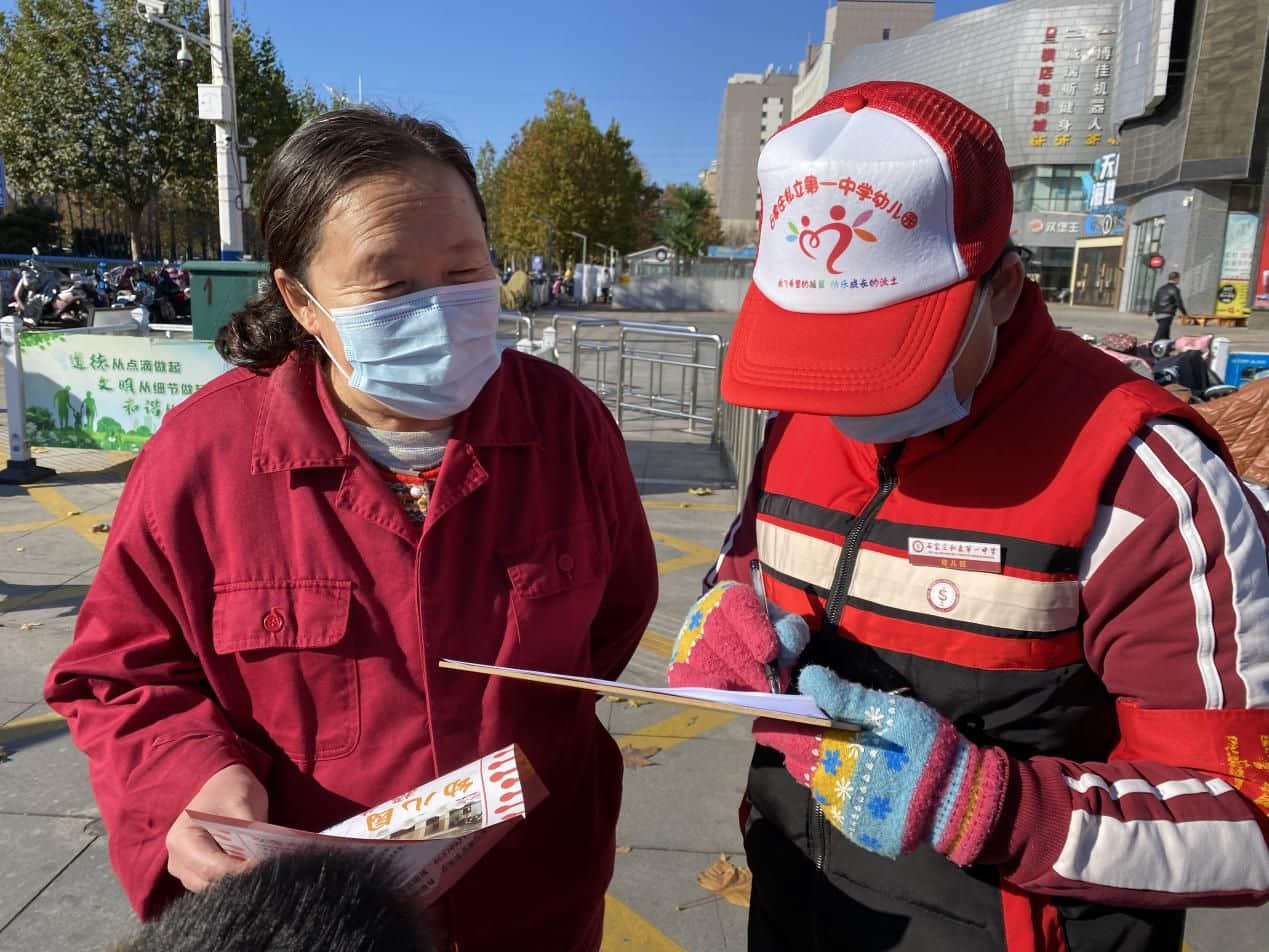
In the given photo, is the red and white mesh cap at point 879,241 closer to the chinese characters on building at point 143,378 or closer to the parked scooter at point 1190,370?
the chinese characters on building at point 143,378

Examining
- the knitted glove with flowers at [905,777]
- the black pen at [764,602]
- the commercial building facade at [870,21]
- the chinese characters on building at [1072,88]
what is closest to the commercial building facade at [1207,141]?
the chinese characters on building at [1072,88]

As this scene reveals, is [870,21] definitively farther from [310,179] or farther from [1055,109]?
[310,179]

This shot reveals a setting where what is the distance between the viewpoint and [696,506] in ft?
24.9

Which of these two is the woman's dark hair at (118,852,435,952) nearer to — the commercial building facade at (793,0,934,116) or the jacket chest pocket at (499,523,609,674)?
the jacket chest pocket at (499,523,609,674)

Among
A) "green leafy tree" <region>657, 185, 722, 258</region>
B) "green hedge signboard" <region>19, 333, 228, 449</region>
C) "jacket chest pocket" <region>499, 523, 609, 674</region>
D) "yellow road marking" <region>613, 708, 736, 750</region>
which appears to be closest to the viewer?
"jacket chest pocket" <region>499, 523, 609, 674</region>

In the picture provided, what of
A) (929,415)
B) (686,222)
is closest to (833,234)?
(929,415)

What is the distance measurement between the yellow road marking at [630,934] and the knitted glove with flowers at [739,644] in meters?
1.56

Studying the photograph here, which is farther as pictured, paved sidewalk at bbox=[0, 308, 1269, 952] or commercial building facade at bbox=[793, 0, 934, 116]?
commercial building facade at bbox=[793, 0, 934, 116]

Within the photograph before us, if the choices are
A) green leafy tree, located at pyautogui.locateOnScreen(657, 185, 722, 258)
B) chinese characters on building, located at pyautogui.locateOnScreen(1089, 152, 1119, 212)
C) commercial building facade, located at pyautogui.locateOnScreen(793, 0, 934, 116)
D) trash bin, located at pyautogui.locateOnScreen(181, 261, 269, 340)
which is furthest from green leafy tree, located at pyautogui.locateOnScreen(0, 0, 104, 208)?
commercial building facade, located at pyautogui.locateOnScreen(793, 0, 934, 116)

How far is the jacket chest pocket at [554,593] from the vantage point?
1532 mm

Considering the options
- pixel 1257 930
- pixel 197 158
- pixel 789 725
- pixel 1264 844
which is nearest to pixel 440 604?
pixel 789 725

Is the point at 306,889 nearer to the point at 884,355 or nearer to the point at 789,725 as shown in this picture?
the point at 789,725

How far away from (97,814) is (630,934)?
1.93 metres

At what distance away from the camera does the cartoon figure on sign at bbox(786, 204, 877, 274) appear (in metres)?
1.19
